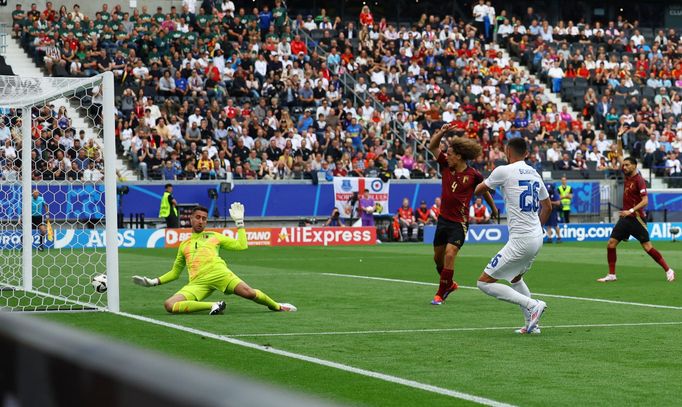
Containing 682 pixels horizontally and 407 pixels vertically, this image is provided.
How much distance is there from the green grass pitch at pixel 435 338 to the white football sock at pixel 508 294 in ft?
1.09

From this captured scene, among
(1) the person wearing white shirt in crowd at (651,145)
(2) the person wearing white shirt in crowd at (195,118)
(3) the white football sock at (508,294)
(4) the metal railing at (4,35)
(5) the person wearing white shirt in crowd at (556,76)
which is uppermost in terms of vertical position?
(4) the metal railing at (4,35)

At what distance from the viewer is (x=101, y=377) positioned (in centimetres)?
124

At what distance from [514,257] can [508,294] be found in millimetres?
365

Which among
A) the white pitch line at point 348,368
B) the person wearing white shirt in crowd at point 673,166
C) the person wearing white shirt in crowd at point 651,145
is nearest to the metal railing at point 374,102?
the person wearing white shirt in crowd at point 651,145

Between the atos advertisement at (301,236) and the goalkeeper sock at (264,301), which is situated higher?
the goalkeeper sock at (264,301)

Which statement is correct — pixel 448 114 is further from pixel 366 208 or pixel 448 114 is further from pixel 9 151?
pixel 9 151

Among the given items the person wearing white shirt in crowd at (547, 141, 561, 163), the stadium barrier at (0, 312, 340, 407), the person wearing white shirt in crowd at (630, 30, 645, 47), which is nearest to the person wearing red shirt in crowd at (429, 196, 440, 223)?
the person wearing white shirt in crowd at (547, 141, 561, 163)

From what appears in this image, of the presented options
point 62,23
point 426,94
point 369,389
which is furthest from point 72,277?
point 426,94

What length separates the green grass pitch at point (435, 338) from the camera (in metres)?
7.48

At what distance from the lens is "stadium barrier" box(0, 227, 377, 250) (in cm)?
2977

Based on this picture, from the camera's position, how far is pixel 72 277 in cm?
1898

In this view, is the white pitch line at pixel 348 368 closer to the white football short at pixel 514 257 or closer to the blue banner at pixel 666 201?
the white football short at pixel 514 257

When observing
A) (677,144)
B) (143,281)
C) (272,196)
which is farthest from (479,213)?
(143,281)

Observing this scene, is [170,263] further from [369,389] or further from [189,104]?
[369,389]
